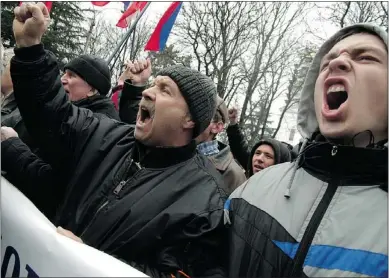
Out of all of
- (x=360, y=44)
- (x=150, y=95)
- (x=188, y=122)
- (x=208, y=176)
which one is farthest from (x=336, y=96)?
(x=150, y=95)

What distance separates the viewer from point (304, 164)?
1.63m

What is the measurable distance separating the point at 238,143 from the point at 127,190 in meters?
3.66

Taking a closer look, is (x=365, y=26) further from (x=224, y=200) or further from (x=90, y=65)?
(x=90, y=65)

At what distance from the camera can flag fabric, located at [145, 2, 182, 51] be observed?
8.81 m

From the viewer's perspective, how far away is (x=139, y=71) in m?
2.76

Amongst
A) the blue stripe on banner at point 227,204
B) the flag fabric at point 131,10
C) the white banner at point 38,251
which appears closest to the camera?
the white banner at point 38,251

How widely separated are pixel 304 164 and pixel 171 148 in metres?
0.66

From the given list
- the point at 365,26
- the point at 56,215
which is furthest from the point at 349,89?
the point at 56,215

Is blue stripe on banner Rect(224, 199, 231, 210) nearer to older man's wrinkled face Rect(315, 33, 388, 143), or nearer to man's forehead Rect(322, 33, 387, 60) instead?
older man's wrinkled face Rect(315, 33, 388, 143)

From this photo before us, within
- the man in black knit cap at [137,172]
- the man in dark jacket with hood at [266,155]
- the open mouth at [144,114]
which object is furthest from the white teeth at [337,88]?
the man in dark jacket with hood at [266,155]

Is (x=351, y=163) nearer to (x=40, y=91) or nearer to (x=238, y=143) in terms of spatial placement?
(x=40, y=91)

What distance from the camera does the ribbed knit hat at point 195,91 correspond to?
219cm

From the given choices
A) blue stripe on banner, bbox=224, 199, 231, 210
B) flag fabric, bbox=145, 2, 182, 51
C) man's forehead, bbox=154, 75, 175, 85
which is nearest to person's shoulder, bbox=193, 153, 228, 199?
blue stripe on banner, bbox=224, 199, 231, 210

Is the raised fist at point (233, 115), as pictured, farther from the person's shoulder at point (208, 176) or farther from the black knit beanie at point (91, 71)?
the person's shoulder at point (208, 176)
